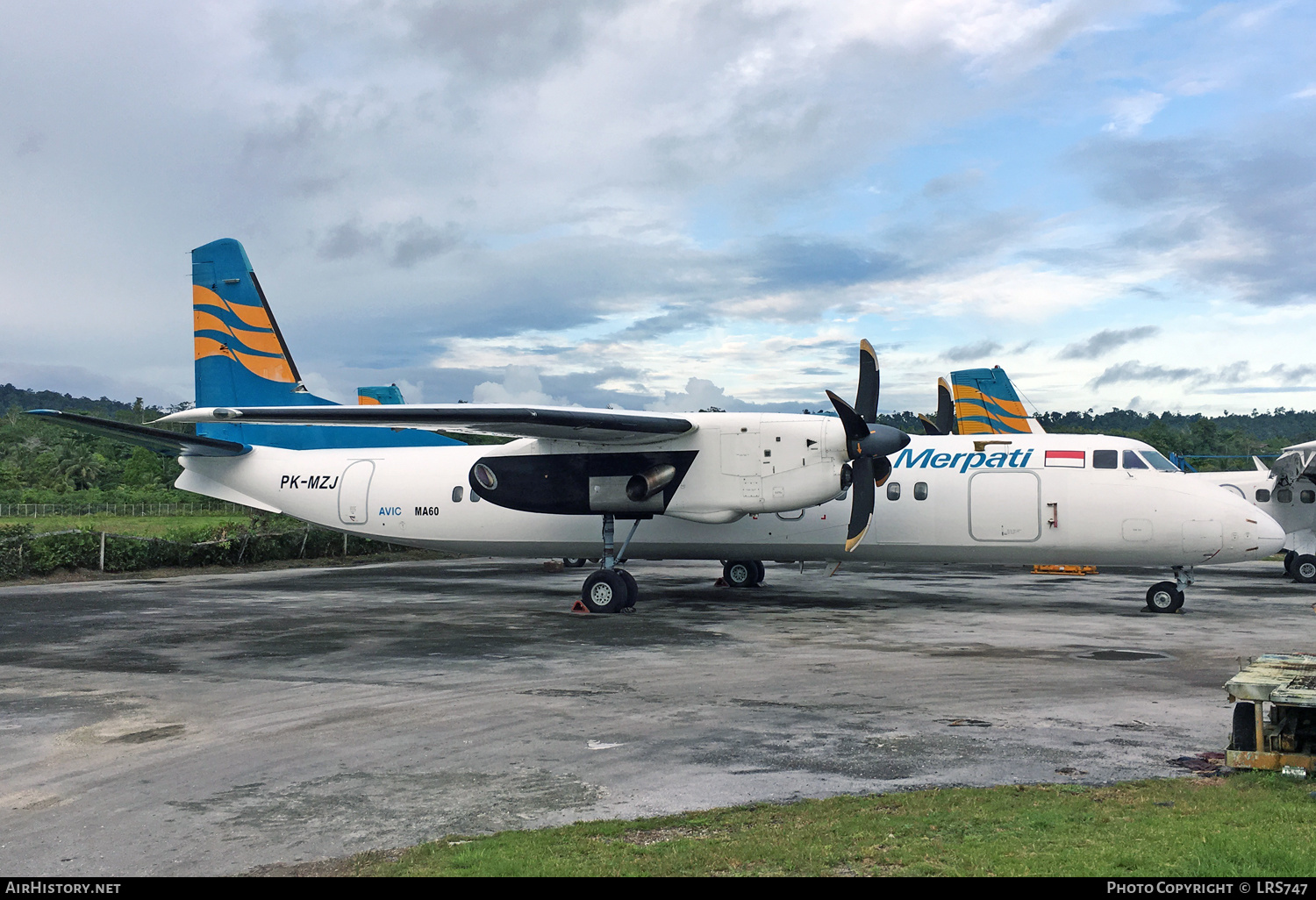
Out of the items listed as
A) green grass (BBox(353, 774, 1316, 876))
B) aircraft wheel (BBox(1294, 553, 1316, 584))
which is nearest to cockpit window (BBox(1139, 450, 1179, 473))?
aircraft wheel (BBox(1294, 553, 1316, 584))

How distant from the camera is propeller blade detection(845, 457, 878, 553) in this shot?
16.2 metres

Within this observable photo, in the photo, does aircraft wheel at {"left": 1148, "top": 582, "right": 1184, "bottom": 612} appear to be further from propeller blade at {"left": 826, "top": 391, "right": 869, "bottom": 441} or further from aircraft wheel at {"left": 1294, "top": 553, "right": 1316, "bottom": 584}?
aircraft wheel at {"left": 1294, "top": 553, "right": 1316, "bottom": 584}

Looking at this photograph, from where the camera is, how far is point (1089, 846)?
5332mm

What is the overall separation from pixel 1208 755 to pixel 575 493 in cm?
1180

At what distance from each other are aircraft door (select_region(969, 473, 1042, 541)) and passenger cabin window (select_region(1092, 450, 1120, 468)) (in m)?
1.16

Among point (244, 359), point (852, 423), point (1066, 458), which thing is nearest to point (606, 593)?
point (852, 423)

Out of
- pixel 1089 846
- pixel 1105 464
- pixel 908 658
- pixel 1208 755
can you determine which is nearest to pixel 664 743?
pixel 1089 846

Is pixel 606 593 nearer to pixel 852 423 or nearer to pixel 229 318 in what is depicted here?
pixel 852 423

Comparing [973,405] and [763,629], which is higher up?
[973,405]

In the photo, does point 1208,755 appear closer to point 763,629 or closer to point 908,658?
point 908,658

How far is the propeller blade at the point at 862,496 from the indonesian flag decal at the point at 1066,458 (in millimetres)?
3691

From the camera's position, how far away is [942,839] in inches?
218

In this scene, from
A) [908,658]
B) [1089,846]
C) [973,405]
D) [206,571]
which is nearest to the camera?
[1089,846]

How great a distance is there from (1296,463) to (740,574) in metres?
14.9
